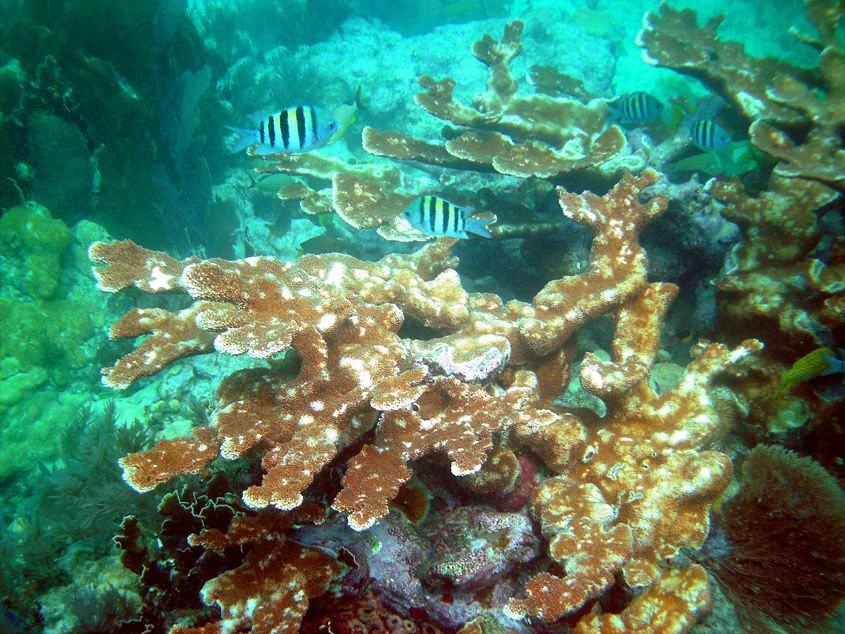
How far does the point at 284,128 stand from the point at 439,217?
5.76 ft

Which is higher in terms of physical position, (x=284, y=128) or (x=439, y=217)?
(x=284, y=128)

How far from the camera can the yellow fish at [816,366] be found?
2.96m

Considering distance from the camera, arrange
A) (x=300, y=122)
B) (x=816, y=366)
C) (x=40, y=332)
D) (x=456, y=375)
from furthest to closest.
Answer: (x=40, y=332) → (x=300, y=122) → (x=816, y=366) → (x=456, y=375)

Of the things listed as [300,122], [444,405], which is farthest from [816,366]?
[300,122]

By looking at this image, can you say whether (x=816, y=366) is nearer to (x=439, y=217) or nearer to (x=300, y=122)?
(x=439, y=217)

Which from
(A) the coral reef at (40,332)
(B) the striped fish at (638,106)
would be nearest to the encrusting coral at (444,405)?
(B) the striped fish at (638,106)

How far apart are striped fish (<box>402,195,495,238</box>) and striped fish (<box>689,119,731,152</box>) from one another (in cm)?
353

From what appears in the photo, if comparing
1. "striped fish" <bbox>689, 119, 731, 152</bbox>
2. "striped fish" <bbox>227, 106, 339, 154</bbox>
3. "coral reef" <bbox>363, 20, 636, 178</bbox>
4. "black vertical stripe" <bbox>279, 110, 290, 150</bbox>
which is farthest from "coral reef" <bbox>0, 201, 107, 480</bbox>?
"striped fish" <bbox>689, 119, 731, 152</bbox>

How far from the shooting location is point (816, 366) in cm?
302

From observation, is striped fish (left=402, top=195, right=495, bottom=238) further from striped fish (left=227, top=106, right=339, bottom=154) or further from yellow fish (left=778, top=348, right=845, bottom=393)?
yellow fish (left=778, top=348, right=845, bottom=393)

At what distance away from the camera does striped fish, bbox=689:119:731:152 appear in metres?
5.05

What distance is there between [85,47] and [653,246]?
357 inches

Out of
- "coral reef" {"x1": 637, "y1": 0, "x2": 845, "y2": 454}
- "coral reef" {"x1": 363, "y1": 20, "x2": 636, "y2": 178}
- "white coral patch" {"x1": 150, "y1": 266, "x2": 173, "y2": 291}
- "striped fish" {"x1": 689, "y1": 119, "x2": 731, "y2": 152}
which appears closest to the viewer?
"white coral patch" {"x1": 150, "y1": 266, "x2": 173, "y2": 291}

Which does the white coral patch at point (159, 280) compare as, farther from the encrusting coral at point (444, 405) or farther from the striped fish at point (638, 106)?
the striped fish at point (638, 106)
